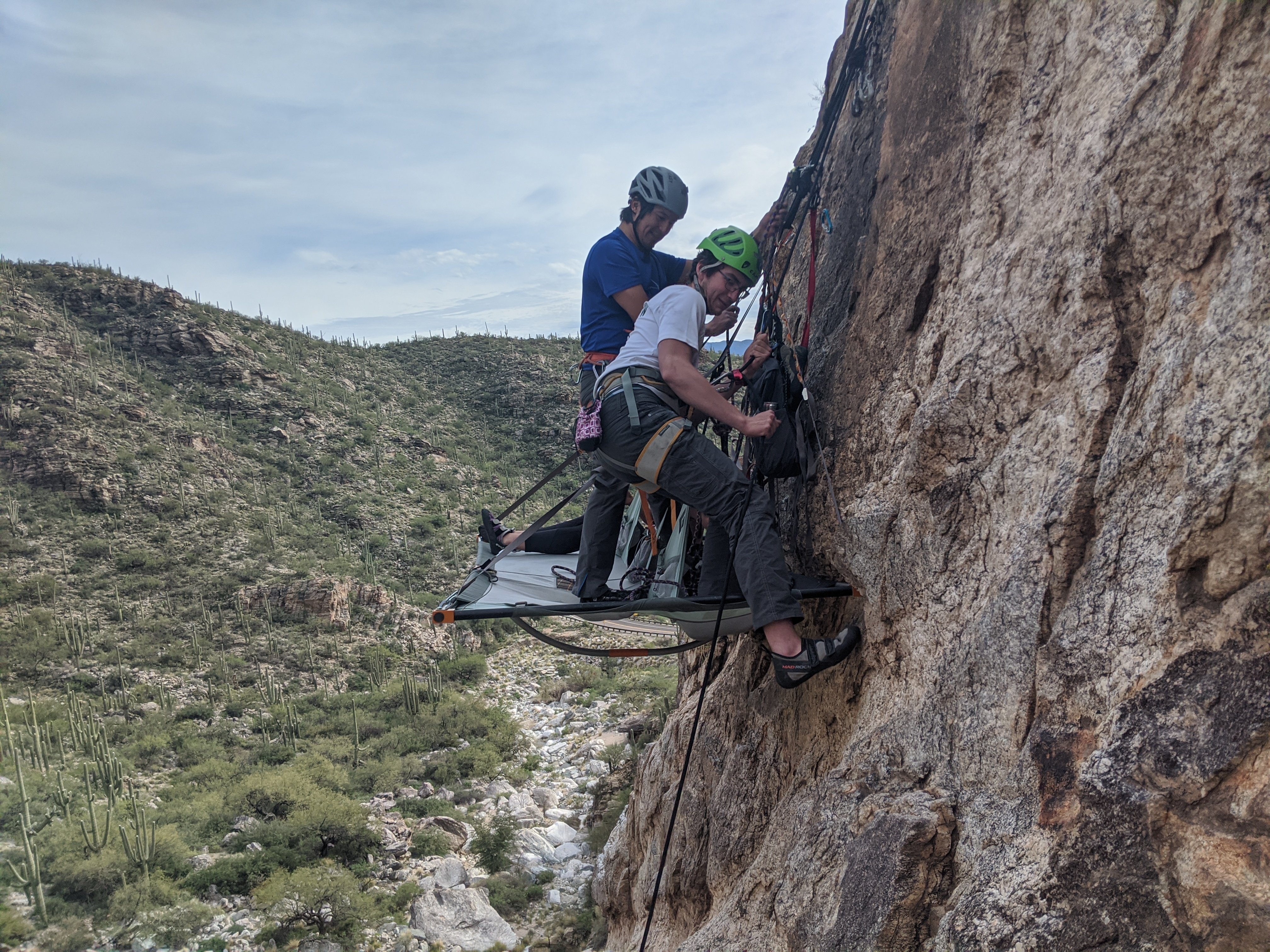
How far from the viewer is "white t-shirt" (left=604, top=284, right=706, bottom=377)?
3461 millimetres

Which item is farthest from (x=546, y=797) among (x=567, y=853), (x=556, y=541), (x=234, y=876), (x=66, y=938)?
(x=556, y=541)

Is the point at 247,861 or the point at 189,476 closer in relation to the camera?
the point at 247,861

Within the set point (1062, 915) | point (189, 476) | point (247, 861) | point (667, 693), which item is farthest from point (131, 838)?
point (189, 476)

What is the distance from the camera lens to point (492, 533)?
5965mm

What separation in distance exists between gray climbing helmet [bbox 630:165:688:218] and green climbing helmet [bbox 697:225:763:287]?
1.84 feet

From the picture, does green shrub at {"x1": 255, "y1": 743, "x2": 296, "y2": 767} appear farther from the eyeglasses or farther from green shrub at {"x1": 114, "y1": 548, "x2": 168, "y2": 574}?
the eyeglasses

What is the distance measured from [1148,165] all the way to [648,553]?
314cm

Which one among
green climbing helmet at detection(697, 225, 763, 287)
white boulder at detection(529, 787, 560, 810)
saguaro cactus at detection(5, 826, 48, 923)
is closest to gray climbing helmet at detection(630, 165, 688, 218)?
green climbing helmet at detection(697, 225, 763, 287)

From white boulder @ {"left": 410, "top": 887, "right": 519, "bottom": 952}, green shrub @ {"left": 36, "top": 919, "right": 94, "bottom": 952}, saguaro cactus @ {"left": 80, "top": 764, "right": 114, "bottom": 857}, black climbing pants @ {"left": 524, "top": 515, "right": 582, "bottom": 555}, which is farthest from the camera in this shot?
saguaro cactus @ {"left": 80, "top": 764, "right": 114, "bottom": 857}

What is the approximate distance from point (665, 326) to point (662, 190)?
1.20m

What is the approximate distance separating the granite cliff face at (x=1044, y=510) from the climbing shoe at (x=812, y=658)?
0.14 metres

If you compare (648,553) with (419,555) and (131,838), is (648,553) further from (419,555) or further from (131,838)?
(419,555)

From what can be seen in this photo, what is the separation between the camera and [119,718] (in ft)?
48.2

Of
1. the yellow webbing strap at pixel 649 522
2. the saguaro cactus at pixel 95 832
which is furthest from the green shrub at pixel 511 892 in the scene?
the yellow webbing strap at pixel 649 522
